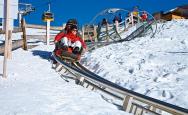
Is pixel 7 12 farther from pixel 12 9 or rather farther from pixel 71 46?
pixel 71 46

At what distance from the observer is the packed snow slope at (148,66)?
915 cm

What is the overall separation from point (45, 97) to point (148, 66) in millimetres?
5407

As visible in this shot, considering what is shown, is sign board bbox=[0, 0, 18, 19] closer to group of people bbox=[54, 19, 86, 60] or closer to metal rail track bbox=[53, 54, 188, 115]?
metal rail track bbox=[53, 54, 188, 115]

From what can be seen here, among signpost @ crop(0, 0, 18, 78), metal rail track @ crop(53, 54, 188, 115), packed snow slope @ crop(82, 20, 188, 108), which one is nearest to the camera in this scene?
metal rail track @ crop(53, 54, 188, 115)

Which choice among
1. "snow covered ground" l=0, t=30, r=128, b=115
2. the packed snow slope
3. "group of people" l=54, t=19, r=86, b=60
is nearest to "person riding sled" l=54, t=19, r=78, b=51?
"group of people" l=54, t=19, r=86, b=60

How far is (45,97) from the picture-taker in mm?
7445

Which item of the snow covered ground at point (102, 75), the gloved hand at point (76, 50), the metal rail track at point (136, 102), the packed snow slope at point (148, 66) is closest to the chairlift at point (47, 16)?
the snow covered ground at point (102, 75)

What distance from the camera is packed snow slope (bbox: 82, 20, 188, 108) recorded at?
9.15 m

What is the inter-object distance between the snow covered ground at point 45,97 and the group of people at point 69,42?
7.09ft

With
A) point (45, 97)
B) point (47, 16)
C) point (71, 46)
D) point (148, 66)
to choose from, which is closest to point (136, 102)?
point (45, 97)

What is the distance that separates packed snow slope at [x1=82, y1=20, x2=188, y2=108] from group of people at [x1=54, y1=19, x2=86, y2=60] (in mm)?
633

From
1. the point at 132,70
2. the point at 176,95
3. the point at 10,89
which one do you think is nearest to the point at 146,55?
the point at 132,70

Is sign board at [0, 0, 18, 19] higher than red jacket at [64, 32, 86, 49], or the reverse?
sign board at [0, 0, 18, 19]

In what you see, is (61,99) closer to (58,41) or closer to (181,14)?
(58,41)
